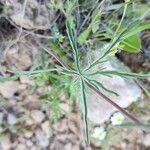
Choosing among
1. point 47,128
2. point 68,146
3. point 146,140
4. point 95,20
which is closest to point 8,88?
point 47,128

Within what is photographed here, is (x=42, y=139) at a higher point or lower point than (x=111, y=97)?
lower

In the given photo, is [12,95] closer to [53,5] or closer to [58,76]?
[58,76]

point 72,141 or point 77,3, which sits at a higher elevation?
point 77,3

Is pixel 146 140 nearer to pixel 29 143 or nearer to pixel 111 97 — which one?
pixel 111 97

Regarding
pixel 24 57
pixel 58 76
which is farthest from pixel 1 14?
pixel 58 76

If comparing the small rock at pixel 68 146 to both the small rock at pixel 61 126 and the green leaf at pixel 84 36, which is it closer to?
the small rock at pixel 61 126
